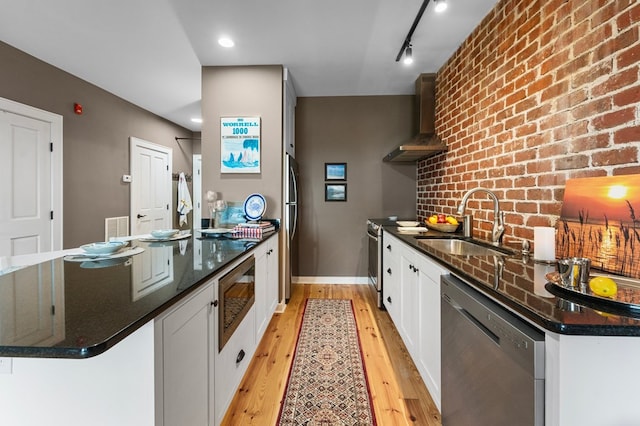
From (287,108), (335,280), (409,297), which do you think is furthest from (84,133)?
(409,297)

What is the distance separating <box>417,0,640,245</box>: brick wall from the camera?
3.84 ft

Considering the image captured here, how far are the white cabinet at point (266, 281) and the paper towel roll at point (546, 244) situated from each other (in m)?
1.68

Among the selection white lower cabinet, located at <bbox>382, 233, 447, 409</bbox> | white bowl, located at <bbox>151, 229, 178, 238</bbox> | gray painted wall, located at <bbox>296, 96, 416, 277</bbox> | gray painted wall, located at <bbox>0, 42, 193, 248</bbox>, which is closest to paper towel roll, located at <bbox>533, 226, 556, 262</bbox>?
white lower cabinet, located at <bbox>382, 233, 447, 409</bbox>

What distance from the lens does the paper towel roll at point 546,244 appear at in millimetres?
1371

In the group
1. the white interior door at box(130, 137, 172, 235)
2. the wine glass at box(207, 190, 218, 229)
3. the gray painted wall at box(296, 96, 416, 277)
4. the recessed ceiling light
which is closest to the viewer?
the recessed ceiling light

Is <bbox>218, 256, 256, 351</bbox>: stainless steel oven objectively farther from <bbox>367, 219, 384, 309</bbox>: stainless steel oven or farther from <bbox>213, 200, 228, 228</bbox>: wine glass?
<bbox>367, 219, 384, 309</bbox>: stainless steel oven

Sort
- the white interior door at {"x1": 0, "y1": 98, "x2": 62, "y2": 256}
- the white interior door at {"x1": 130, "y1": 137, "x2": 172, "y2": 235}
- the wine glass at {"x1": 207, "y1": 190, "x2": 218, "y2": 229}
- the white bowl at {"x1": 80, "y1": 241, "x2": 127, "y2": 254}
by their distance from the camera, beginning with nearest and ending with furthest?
the white bowl at {"x1": 80, "y1": 241, "x2": 127, "y2": 254}, the white interior door at {"x1": 0, "y1": 98, "x2": 62, "y2": 256}, the wine glass at {"x1": 207, "y1": 190, "x2": 218, "y2": 229}, the white interior door at {"x1": 130, "y1": 137, "x2": 172, "y2": 235}

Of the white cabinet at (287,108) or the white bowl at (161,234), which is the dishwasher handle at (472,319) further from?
the white cabinet at (287,108)

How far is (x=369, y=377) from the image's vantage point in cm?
193

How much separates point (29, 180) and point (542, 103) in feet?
14.5

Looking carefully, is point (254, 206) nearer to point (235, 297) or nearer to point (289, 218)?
point (289, 218)

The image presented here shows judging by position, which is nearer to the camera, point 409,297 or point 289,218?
point 409,297

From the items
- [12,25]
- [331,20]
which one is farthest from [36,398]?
[12,25]

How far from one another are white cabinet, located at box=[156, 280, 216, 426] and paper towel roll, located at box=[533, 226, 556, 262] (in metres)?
1.55
